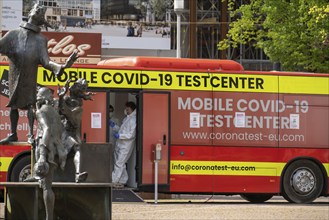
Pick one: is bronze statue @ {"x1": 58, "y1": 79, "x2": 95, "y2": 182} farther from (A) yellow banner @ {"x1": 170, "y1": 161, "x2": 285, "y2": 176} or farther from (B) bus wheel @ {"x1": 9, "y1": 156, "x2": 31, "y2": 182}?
(A) yellow banner @ {"x1": 170, "y1": 161, "x2": 285, "y2": 176}

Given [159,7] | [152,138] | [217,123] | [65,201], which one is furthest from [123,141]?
[159,7]

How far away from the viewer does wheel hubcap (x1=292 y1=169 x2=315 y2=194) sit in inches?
1040

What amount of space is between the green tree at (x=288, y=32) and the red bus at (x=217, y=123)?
10.4 feet

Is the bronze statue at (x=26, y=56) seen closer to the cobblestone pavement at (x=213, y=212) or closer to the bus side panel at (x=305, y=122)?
the cobblestone pavement at (x=213, y=212)

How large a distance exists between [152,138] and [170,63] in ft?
5.80

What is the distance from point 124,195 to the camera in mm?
24562

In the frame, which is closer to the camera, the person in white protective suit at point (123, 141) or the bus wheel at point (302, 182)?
the person in white protective suit at point (123, 141)

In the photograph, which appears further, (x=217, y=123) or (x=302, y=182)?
(x=302, y=182)

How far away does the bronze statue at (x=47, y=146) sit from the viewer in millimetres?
15243

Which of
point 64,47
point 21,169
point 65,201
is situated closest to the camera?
point 65,201

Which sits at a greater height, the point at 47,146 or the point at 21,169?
the point at 47,146

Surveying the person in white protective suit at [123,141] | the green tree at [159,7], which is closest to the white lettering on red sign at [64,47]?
the green tree at [159,7]

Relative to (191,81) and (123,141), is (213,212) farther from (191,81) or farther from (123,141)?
(191,81)

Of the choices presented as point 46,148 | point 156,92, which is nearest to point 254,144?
point 156,92
